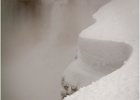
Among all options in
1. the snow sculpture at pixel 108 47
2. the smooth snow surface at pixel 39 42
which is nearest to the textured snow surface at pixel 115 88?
the snow sculpture at pixel 108 47

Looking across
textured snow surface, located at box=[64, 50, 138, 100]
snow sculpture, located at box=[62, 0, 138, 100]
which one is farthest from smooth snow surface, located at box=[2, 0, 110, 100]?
textured snow surface, located at box=[64, 50, 138, 100]

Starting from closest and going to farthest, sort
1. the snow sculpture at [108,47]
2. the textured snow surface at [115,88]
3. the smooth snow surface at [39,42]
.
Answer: the textured snow surface at [115,88] < the snow sculpture at [108,47] < the smooth snow surface at [39,42]

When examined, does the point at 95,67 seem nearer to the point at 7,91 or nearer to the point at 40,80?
the point at 40,80

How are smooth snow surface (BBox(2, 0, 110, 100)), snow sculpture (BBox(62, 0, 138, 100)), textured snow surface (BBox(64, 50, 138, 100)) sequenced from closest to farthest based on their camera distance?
textured snow surface (BBox(64, 50, 138, 100)) → snow sculpture (BBox(62, 0, 138, 100)) → smooth snow surface (BBox(2, 0, 110, 100))

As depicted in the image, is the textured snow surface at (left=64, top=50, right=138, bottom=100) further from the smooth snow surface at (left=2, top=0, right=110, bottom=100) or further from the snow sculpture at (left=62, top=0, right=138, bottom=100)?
the smooth snow surface at (left=2, top=0, right=110, bottom=100)

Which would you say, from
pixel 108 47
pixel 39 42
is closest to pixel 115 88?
pixel 108 47

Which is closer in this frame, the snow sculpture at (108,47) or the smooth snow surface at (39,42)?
the snow sculpture at (108,47)

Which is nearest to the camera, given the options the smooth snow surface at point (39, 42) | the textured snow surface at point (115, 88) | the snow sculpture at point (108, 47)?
the textured snow surface at point (115, 88)

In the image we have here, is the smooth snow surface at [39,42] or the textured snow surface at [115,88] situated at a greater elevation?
the textured snow surface at [115,88]

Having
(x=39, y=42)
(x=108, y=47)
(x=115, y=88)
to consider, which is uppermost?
(x=115, y=88)

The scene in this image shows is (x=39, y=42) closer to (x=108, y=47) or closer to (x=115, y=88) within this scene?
(x=108, y=47)

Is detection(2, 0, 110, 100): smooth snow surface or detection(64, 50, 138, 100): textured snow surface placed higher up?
detection(64, 50, 138, 100): textured snow surface

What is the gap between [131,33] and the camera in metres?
1.42

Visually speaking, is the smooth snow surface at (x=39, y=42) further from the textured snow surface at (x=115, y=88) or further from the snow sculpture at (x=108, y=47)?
the textured snow surface at (x=115, y=88)
